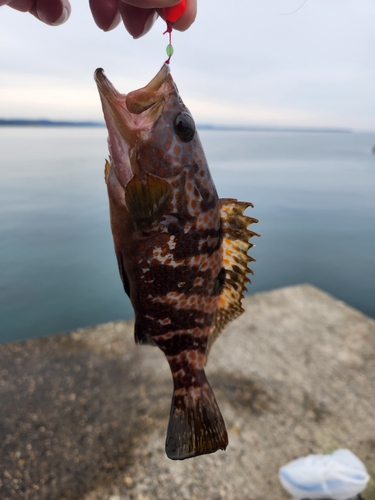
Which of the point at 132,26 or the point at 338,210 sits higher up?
the point at 132,26

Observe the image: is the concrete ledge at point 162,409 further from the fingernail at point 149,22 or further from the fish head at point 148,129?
the fingernail at point 149,22

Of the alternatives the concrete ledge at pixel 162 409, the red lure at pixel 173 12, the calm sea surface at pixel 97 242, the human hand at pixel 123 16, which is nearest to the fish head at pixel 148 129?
the red lure at pixel 173 12

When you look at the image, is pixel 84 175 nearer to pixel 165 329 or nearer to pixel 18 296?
pixel 18 296

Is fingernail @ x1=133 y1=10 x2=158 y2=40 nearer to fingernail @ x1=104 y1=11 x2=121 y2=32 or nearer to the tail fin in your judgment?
fingernail @ x1=104 y1=11 x2=121 y2=32

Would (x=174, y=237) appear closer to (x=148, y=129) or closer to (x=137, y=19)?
(x=148, y=129)

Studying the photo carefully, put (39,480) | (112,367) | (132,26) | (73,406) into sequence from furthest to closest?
(112,367) < (73,406) < (39,480) < (132,26)

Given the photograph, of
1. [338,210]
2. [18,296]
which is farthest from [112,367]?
[338,210]
